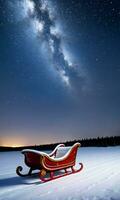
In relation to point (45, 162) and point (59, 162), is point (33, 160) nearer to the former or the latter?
point (45, 162)

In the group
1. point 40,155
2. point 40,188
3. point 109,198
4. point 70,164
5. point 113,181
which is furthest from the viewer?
point 70,164

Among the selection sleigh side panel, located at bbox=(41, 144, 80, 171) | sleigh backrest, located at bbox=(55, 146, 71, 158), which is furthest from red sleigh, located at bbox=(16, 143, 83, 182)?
sleigh backrest, located at bbox=(55, 146, 71, 158)

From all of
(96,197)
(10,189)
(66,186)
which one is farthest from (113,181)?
(10,189)

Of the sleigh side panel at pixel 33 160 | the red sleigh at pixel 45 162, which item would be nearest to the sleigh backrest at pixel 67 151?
the red sleigh at pixel 45 162

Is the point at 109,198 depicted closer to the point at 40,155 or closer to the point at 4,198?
the point at 4,198

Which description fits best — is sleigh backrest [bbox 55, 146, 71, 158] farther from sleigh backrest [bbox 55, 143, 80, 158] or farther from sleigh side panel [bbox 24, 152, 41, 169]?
sleigh side panel [bbox 24, 152, 41, 169]

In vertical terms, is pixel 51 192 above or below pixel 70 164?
below

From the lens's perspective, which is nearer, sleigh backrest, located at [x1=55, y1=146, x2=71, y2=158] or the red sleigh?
the red sleigh

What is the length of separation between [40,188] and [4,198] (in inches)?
35.5

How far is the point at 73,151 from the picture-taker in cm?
692

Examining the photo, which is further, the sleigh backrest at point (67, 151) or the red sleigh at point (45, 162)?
the sleigh backrest at point (67, 151)

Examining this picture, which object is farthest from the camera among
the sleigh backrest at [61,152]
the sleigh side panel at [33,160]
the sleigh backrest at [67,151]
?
the sleigh backrest at [61,152]

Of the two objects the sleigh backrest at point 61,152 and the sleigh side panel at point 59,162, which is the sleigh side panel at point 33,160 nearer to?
the sleigh side panel at point 59,162

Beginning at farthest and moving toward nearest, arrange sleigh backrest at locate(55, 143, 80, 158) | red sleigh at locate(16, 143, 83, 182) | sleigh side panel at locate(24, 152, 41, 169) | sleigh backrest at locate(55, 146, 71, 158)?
sleigh backrest at locate(55, 146, 71, 158)
sleigh backrest at locate(55, 143, 80, 158)
sleigh side panel at locate(24, 152, 41, 169)
red sleigh at locate(16, 143, 83, 182)
